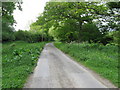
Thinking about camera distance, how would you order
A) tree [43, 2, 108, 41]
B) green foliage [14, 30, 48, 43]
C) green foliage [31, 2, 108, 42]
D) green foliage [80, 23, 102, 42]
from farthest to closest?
1. green foliage [14, 30, 48, 43]
2. green foliage [80, 23, 102, 42]
3. green foliage [31, 2, 108, 42]
4. tree [43, 2, 108, 41]

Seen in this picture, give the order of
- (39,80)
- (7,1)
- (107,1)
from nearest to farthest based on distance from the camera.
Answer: (39,80), (107,1), (7,1)

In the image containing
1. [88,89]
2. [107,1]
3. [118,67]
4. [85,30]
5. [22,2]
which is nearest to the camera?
[88,89]

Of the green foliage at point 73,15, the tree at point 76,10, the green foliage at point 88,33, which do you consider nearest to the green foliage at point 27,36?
the green foliage at point 73,15

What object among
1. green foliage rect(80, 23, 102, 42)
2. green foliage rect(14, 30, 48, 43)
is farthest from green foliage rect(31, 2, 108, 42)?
green foliage rect(14, 30, 48, 43)

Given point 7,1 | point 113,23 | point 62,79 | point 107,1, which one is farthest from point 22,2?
point 62,79

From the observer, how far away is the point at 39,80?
239 inches

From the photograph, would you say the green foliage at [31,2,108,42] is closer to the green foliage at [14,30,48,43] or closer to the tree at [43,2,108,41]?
the tree at [43,2,108,41]

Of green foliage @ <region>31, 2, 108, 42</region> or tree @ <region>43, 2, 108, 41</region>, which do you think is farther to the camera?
green foliage @ <region>31, 2, 108, 42</region>

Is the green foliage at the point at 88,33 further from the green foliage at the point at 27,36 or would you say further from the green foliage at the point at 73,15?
the green foliage at the point at 27,36

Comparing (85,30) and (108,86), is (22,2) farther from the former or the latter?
(108,86)

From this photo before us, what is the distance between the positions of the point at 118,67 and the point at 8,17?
37.6ft

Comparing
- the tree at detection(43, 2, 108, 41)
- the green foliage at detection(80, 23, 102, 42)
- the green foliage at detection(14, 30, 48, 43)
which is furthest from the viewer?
the green foliage at detection(14, 30, 48, 43)

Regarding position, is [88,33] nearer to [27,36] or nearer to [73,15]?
[73,15]

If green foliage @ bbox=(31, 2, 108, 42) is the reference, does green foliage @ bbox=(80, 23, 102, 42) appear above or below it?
below
